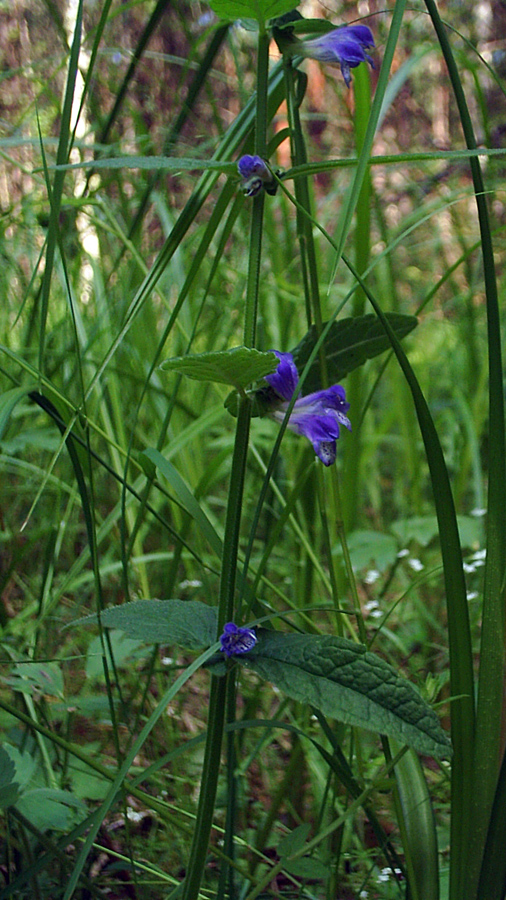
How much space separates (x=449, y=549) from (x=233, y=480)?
0.54 ft

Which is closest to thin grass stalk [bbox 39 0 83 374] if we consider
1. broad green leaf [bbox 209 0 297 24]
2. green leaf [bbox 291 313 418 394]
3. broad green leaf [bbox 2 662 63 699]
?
broad green leaf [bbox 209 0 297 24]

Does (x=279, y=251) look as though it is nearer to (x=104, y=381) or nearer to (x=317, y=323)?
(x=104, y=381)

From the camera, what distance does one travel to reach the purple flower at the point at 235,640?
43 cm

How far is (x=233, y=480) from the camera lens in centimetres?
44

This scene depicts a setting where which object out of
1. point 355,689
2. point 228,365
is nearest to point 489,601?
point 355,689

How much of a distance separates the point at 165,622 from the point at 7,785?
164 mm

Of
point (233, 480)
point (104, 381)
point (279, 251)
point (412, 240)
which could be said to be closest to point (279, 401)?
point (233, 480)

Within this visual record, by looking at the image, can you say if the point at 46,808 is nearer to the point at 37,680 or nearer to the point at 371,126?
the point at 37,680

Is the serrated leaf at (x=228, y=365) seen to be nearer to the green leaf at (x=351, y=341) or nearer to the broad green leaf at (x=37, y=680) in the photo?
the green leaf at (x=351, y=341)

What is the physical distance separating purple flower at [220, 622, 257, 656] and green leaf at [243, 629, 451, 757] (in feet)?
0.04

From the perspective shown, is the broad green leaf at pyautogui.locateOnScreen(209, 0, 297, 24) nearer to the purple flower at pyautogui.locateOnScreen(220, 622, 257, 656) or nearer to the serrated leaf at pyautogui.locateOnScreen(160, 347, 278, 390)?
the serrated leaf at pyautogui.locateOnScreen(160, 347, 278, 390)

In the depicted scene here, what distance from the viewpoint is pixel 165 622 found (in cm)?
45

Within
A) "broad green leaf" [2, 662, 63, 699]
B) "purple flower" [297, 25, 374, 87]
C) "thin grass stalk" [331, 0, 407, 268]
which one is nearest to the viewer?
"thin grass stalk" [331, 0, 407, 268]

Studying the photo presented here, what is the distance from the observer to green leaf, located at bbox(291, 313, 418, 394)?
1.73 feet
